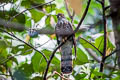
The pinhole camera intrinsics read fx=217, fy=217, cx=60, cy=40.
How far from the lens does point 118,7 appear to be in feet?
2.09

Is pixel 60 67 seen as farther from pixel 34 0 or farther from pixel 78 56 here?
pixel 34 0

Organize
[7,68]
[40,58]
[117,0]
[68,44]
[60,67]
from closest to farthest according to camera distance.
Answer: [117,0] → [40,58] → [60,67] → [68,44] → [7,68]

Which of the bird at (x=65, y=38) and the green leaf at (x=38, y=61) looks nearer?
the green leaf at (x=38, y=61)

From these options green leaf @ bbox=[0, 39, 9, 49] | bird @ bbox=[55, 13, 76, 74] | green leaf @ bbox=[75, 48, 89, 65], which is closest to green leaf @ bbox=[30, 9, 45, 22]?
bird @ bbox=[55, 13, 76, 74]

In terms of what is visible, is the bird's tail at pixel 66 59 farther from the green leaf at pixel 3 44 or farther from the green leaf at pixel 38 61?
the green leaf at pixel 3 44

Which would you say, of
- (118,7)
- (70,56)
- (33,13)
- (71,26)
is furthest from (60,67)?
(118,7)

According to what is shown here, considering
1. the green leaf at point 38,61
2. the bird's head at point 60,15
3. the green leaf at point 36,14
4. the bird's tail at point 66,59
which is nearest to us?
the green leaf at point 38,61

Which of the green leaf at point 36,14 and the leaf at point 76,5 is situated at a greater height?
the green leaf at point 36,14

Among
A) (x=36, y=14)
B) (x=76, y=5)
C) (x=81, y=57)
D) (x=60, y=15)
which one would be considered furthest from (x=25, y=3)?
(x=76, y=5)

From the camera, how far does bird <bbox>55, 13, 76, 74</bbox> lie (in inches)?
76.4

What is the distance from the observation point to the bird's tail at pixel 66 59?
6.35 ft

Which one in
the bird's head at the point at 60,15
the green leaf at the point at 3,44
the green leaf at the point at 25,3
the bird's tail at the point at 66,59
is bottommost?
the bird's tail at the point at 66,59

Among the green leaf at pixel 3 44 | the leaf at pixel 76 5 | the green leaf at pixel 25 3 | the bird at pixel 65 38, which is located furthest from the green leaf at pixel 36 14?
the leaf at pixel 76 5

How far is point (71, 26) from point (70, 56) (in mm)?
281
